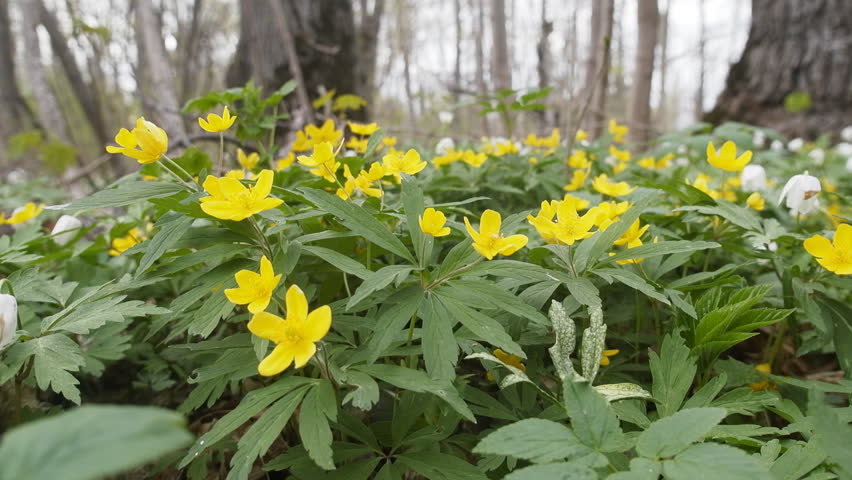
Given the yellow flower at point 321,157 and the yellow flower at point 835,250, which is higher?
the yellow flower at point 321,157

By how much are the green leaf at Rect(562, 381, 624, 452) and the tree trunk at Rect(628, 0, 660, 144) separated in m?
3.81

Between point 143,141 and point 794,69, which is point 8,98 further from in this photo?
point 794,69

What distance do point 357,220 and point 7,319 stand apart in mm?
779

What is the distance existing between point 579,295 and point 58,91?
15462mm

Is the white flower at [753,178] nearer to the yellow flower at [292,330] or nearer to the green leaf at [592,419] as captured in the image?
the green leaf at [592,419]

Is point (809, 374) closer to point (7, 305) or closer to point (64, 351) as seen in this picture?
point (64, 351)

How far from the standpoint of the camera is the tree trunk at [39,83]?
5754 millimetres

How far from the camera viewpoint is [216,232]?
1165 millimetres

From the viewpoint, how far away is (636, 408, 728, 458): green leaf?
757 millimetres

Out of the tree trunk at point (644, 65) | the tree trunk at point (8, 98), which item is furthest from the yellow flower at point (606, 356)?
the tree trunk at point (8, 98)

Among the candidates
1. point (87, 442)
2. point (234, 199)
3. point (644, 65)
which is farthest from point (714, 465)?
point (644, 65)

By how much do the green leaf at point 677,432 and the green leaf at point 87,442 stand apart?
2.24ft

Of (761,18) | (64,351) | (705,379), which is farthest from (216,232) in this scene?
(761,18)

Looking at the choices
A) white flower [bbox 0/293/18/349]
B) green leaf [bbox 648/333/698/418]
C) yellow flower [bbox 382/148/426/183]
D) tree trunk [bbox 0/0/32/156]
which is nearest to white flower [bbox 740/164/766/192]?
green leaf [bbox 648/333/698/418]
